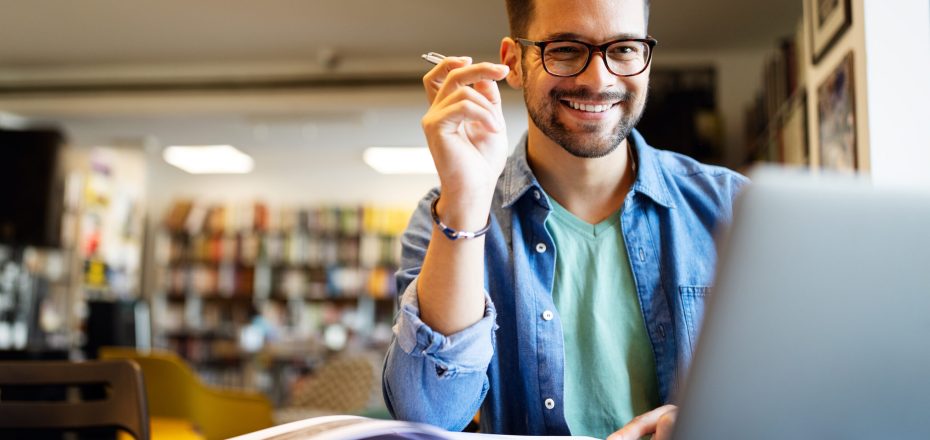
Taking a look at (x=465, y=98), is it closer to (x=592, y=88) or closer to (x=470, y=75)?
(x=470, y=75)

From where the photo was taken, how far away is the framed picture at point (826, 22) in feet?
7.72

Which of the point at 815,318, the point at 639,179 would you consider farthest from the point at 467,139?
the point at 815,318

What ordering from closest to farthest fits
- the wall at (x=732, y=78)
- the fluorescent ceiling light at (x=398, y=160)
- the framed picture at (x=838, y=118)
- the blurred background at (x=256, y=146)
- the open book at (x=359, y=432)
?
the open book at (x=359, y=432), the framed picture at (x=838, y=118), the blurred background at (x=256, y=146), the wall at (x=732, y=78), the fluorescent ceiling light at (x=398, y=160)

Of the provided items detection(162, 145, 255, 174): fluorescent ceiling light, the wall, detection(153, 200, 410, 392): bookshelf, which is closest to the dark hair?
the wall

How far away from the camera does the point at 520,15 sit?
3.75 ft

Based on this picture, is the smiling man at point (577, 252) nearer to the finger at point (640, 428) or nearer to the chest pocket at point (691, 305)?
the chest pocket at point (691, 305)

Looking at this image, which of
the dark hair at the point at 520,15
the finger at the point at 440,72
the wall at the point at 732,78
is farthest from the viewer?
the wall at the point at 732,78

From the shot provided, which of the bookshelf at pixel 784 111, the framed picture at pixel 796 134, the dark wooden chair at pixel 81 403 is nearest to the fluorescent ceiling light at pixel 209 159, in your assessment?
the bookshelf at pixel 784 111

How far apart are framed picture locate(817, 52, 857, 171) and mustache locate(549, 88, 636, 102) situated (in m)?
1.49

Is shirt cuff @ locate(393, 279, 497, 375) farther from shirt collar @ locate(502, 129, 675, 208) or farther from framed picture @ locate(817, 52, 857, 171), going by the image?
framed picture @ locate(817, 52, 857, 171)

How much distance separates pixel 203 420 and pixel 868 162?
9.74 ft

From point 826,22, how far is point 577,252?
197 centimetres

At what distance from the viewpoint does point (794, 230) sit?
1.44 ft

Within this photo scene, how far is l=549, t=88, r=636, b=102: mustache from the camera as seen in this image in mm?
1027
